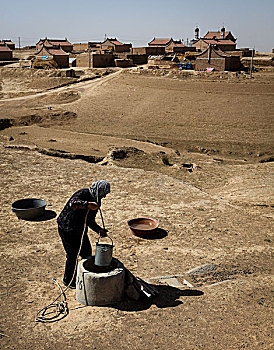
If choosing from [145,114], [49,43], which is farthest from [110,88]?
[49,43]

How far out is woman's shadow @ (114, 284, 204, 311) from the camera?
5214mm

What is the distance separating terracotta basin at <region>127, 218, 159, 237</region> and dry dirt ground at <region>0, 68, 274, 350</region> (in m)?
0.15

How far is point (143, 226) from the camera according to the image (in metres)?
8.21

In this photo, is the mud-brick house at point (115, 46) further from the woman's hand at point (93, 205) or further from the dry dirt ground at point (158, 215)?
the woman's hand at point (93, 205)

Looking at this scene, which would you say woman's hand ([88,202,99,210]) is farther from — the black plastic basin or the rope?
the black plastic basin

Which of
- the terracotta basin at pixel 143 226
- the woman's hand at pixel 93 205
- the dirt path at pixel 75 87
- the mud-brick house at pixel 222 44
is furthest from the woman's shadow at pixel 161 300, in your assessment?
the mud-brick house at pixel 222 44

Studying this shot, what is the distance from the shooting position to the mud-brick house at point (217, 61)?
33719mm

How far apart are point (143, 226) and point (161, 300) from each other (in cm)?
286

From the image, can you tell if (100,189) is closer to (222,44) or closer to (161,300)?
(161,300)

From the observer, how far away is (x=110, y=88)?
98.1 ft

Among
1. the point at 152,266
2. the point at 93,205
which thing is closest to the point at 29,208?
the point at 152,266

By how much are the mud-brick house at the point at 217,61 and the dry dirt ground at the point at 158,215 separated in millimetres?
9486

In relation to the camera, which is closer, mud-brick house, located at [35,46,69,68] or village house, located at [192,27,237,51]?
mud-brick house, located at [35,46,69,68]

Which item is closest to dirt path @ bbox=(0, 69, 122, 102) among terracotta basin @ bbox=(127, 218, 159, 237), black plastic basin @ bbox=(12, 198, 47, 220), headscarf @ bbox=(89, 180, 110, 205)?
black plastic basin @ bbox=(12, 198, 47, 220)
